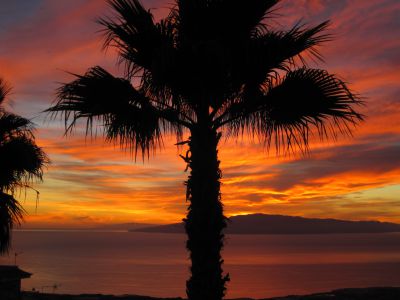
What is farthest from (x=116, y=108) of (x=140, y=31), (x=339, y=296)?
(x=339, y=296)

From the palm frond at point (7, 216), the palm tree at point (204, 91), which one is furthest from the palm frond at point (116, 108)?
the palm frond at point (7, 216)

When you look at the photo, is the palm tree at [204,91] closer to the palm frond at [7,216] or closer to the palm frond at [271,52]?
the palm frond at [271,52]

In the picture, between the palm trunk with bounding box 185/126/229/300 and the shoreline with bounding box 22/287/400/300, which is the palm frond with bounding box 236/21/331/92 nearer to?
the palm trunk with bounding box 185/126/229/300

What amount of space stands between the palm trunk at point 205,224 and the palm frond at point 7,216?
5.19 meters

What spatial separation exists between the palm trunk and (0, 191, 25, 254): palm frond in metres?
5.19

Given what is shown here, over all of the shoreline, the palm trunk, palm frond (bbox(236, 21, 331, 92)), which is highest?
palm frond (bbox(236, 21, 331, 92))

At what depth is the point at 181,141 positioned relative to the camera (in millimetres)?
8820

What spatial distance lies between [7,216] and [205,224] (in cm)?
572

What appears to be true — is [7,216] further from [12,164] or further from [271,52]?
[271,52]

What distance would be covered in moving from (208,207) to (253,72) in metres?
2.32

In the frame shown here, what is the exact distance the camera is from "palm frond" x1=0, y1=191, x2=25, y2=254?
37.6 feet

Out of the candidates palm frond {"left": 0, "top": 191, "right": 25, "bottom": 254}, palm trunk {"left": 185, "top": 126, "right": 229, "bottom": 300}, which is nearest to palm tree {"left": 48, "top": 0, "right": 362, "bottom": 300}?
palm trunk {"left": 185, "top": 126, "right": 229, "bottom": 300}

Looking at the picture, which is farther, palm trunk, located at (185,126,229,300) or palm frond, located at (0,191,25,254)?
palm frond, located at (0,191,25,254)

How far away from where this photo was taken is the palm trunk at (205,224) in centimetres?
796
